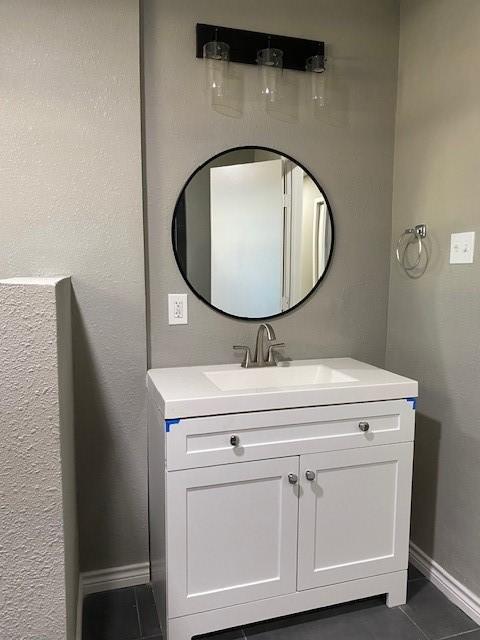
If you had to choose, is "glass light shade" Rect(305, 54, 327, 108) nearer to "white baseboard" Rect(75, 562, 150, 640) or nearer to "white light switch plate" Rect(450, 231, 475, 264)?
"white light switch plate" Rect(450, 231, 475, 264)

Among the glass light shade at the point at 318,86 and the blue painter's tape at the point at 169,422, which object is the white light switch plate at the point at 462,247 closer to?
the glass light shade at the point at 318,86

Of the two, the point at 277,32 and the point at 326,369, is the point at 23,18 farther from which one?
the point at 326,369

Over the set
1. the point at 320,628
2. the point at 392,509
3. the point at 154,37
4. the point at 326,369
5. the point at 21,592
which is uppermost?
the point at 154,37

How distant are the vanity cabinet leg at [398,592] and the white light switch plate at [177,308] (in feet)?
4.27

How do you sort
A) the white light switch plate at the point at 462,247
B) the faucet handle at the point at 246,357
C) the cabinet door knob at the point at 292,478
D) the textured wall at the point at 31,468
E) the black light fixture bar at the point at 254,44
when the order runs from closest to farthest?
1. the textured wall at the point at 31,468
2. the cabinet door knob at the point at 292,478
3. the white light switch plate at the point at 462,247
4. the black light fixture bar at the point at 254,44
5. the faucet handle at the point at 246,357

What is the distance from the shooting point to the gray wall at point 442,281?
1.87m

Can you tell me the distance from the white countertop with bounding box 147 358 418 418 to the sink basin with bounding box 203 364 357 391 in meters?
0.06

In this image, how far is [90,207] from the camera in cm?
189

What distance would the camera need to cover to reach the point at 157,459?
1.81m

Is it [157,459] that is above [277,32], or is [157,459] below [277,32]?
below

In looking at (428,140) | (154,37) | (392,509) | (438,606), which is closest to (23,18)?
(154,37)

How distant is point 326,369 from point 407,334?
1.37 feet

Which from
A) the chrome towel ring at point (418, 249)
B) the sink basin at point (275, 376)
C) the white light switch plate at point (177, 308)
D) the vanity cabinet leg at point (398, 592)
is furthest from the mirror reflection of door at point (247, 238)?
the vanity cabinet leg at point (398, 592)

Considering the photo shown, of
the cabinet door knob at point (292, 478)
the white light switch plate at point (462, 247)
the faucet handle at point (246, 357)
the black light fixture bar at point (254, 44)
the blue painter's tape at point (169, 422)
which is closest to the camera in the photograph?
the blue painter's tape at point (169, 422)
